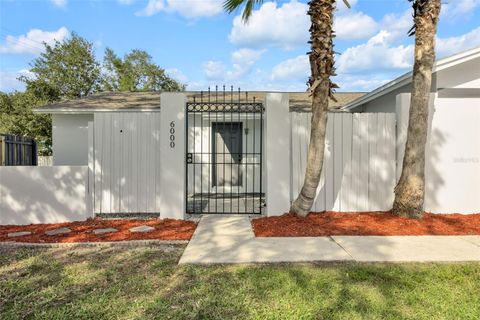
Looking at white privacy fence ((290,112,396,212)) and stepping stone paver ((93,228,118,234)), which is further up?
white privacy fence ((290,112,396,212))

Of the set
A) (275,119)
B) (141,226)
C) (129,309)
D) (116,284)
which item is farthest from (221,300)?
(275,119)

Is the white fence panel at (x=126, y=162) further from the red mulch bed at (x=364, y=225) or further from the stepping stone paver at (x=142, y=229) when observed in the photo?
the red mulch bed at (x=364, y=225)

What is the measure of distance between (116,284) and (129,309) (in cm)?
69

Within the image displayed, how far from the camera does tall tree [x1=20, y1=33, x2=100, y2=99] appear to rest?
2656cm

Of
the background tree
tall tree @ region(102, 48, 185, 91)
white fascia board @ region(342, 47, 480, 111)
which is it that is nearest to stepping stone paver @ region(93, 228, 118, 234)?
white fascia board @ region(342, 47, 480, 111)

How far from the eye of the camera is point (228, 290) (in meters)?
3.61

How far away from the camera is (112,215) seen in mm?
7750

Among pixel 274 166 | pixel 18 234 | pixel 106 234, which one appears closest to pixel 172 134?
pixel 274 166

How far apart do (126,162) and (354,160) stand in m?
4.90

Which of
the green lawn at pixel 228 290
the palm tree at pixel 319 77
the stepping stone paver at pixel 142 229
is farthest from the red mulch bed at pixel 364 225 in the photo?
the stepping stone paver at pixel 142 229

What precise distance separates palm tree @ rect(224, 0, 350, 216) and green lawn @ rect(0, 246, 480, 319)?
2.41 m

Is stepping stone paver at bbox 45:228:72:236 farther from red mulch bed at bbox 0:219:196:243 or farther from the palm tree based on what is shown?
the palm tree

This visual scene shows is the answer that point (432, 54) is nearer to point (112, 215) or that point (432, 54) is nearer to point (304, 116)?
→ point (304, 116)

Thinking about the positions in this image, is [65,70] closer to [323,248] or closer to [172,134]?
[172,134]
